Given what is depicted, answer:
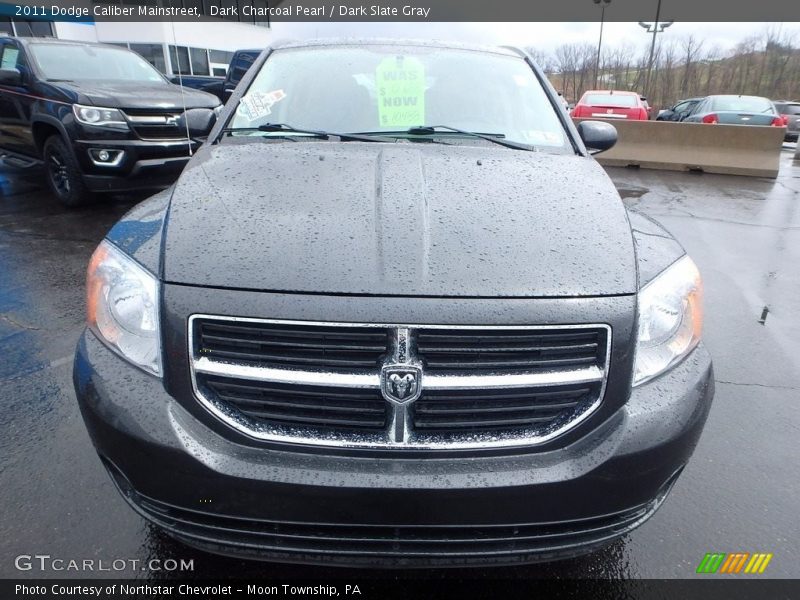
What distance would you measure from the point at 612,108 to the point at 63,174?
11.4 meters

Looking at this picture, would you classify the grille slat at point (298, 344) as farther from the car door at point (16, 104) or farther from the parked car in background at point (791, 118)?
the parked car in background at point (791, 118)

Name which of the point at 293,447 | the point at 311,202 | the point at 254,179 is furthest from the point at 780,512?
the point at 254,179

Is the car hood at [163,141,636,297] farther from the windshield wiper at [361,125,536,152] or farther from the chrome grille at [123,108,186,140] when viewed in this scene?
the chrome grille at [123,108,186,140]

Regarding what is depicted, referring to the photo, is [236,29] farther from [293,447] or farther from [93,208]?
[293,447]

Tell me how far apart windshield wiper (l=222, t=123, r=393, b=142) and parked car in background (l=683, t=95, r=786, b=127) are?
11.8 metres

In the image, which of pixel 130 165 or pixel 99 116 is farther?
pixel 130 165

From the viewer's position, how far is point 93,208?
6.68 m

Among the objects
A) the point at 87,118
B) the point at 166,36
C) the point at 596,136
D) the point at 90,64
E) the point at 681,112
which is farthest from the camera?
the point at 166,36

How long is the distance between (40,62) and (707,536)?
805 cm

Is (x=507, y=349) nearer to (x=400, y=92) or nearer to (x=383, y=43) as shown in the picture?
(x=400, y=92)

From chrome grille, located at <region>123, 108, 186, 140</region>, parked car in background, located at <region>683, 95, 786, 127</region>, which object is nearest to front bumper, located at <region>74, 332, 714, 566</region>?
chrome grille, located at <region>123, 108, 186, 140</region>

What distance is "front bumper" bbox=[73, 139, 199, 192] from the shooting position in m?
5.92

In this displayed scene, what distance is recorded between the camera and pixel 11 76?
6422 millimetres

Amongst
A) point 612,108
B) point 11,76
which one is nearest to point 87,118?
point 11,76
